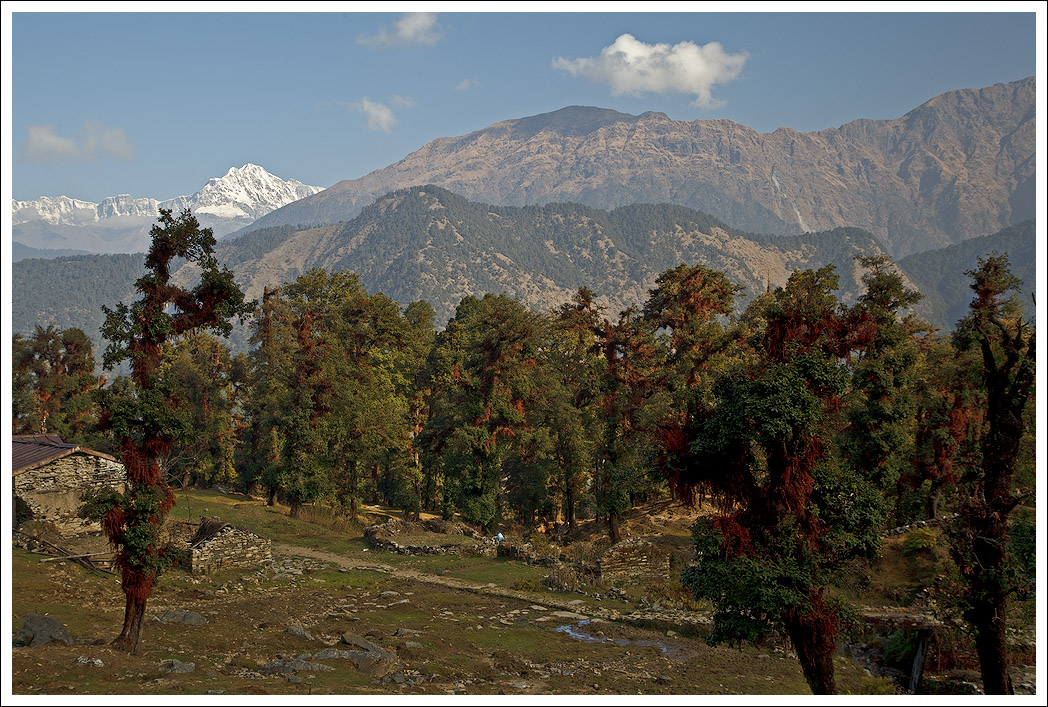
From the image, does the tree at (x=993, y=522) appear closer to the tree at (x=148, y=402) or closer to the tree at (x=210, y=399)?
the tree at (x=148, y=402)

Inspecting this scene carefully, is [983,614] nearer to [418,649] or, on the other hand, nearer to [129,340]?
[418,649]

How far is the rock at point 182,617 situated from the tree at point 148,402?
4.36m

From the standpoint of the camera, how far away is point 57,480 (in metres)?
36.2

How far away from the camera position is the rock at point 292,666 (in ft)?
60.3

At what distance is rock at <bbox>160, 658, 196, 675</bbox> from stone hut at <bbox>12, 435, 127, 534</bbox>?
1917 cm

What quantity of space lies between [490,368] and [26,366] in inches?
1549

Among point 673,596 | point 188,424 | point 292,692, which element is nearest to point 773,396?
point 292,692

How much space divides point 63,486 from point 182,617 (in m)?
17.5

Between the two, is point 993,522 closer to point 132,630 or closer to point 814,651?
point 814,651

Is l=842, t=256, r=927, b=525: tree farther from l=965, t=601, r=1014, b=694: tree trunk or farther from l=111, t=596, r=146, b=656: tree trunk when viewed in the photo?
l=111, t=596, r=146, b=656: tree trunk

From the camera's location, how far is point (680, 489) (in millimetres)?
18391

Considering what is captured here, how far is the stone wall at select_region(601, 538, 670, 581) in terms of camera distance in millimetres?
35906

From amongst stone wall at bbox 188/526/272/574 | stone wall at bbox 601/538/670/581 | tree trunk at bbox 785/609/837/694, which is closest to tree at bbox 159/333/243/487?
stone wall at bbox 188/526/272/574

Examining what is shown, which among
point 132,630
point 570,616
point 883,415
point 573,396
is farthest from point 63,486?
point 883,415
